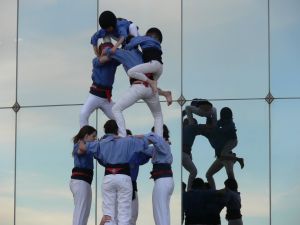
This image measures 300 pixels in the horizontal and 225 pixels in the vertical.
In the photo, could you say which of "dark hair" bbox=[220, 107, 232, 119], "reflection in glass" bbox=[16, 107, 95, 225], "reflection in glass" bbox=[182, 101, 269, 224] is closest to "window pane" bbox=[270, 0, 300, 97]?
"reflection in glass" bbox=[182, 101, 269, 224]

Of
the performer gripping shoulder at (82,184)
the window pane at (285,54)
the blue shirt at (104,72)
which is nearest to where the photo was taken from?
the performer gripping shoulder at (82,184)

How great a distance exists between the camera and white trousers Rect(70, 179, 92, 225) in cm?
1136

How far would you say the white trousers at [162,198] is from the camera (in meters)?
11.2

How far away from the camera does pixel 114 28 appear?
445 inches

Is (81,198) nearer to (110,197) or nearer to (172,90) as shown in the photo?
(110,197)

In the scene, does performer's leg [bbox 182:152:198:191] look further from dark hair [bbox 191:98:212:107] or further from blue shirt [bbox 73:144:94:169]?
blue shirt [bbox 73:144:94:169]

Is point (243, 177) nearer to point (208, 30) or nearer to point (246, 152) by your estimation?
point (246, 152)

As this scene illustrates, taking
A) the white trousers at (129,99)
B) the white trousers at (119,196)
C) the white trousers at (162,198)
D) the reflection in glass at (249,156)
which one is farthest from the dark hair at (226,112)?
the white trousers at (119,196)

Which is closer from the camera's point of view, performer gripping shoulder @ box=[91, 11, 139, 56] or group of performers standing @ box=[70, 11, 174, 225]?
group of performers standing @ box=[70, 11, 174, 225]

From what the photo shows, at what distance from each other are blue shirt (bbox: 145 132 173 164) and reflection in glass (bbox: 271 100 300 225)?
6.65 feet

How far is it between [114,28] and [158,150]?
123cm

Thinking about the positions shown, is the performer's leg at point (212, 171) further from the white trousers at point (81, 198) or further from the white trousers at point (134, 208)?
the white trousers at point (81, 198)

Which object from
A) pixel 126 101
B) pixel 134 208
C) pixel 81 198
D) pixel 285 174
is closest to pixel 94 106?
pixel 126 101

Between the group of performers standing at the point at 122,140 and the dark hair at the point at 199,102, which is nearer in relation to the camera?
the group of performers standing at the point at 122,140
